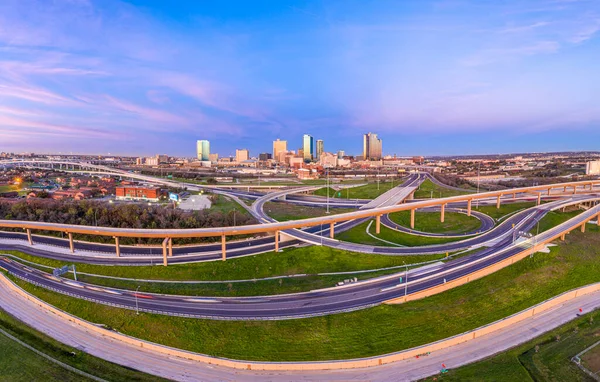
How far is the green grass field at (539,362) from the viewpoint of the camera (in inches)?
962

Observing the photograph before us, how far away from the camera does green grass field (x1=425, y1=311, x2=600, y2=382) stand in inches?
962

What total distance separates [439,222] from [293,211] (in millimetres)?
30192

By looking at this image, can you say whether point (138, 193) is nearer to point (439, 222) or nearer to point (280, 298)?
point (280, 298)

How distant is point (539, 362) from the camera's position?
86.1ft

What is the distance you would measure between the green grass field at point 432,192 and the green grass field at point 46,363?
256 feet

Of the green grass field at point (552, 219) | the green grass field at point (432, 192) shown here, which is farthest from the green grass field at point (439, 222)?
the green grass field at point (432, 192)

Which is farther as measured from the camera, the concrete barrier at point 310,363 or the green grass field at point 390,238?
the green grass field at point 390,238

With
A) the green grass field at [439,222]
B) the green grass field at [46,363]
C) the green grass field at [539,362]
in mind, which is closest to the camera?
the green grass field at [539,362]

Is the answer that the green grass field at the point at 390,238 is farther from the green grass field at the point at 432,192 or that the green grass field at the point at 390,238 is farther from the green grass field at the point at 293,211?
the green grass field at the point at 432,192

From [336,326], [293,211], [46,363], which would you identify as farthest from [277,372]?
[293,211]

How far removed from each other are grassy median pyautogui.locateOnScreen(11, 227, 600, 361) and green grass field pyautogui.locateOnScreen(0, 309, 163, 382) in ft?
11.5

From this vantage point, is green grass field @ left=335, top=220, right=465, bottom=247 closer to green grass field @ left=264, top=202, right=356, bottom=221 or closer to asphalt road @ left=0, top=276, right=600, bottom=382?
green grass field @ left=264, top=202, right=356, bottom=221

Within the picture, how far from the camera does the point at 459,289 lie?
35875 mm

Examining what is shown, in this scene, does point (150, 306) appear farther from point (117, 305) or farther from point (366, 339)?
point (366, 339)
